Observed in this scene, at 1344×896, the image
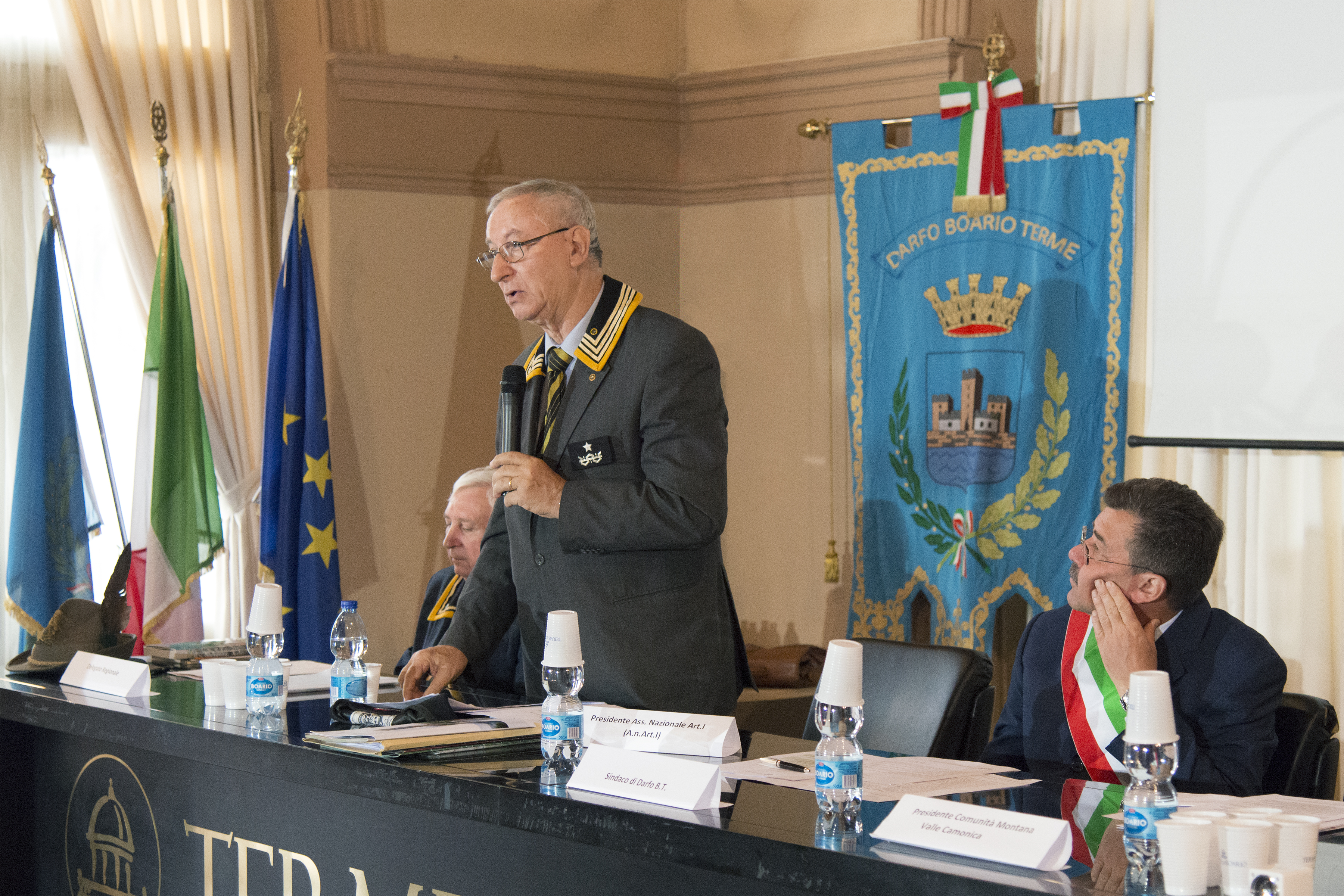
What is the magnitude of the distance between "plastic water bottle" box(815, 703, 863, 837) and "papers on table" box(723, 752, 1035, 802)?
0.30 ft

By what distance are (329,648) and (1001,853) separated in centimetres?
369

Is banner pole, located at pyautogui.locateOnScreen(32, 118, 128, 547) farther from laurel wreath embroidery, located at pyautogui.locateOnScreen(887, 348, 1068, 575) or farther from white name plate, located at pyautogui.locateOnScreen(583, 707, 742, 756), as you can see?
white name plate, located at pyautogui.locateOnScreen(583, 707, 742, 756)

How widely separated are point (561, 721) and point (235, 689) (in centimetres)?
82

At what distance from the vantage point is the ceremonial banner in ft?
15.1

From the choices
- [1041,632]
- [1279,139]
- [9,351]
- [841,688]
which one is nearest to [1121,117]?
[1279,139]

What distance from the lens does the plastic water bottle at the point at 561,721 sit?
80.8 inches

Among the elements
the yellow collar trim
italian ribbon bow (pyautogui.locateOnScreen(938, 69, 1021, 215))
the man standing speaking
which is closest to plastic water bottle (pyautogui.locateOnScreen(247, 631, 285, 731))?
the man standing speaking

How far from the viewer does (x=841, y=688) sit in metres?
1.78

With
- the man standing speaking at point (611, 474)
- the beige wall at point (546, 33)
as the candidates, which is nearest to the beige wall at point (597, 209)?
Answer: the beige wall at point (546, 33)

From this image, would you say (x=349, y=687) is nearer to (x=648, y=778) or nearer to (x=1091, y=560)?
(x=648, y=778)

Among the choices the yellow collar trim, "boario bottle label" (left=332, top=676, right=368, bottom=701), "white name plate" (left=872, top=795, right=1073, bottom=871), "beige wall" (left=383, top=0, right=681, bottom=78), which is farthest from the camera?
"beige wall" (left=383, top=0, right=681, bottom=78)

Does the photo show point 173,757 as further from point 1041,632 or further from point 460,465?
point 460,465

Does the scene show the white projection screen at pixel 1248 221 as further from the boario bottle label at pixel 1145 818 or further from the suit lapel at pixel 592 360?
the boario bottle label at pixel 1145 818

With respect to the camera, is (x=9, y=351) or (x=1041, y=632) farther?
(x=9, y=351)
